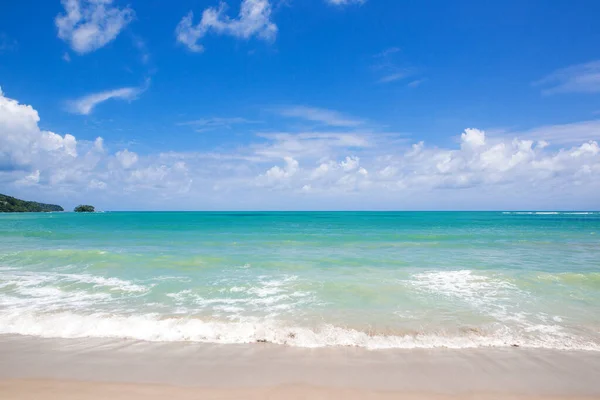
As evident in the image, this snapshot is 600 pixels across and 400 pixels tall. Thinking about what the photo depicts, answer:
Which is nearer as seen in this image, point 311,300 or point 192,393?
point 192,393

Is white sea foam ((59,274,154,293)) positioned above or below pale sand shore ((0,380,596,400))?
below

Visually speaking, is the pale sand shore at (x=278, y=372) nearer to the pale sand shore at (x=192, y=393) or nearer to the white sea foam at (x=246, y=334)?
the pale sand shore at (x=192, y=393)

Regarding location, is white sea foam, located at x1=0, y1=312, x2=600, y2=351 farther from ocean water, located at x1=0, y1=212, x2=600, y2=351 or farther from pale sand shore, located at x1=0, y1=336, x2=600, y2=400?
pale sand shore, located at x1=0, y1=336, x2=600, y2=400

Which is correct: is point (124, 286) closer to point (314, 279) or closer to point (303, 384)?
point (314, 279)

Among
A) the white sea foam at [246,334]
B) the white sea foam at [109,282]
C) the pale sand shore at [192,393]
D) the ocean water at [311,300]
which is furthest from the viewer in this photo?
the white sea foam at [109,282]

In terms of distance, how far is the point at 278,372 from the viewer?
581cm

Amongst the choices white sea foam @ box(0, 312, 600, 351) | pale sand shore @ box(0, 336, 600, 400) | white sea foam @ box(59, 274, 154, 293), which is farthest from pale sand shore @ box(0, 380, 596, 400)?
white sea foam @ box(59, 274, 154, 293)

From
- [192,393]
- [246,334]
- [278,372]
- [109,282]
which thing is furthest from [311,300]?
[109,282]

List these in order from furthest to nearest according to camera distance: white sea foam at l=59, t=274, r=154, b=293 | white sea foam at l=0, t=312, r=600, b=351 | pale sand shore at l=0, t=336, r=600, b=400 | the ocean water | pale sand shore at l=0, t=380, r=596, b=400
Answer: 1. white sea foam at l=59, t=274, r=154, b=293
2. the ocean water
3. white sea foam at l=0, t=312, r=600, b=351
4. pale sand shore at l=0, t=336, r=600, b=400
5. pale sand shore at l=0, t=380, r=596, b=400

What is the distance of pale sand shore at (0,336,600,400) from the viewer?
17.0ft

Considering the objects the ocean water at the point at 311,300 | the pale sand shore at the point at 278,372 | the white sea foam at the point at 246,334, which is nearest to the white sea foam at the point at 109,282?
the ocean water at the point at 311,300

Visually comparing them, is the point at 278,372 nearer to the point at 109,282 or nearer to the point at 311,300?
A: the point at 311,300

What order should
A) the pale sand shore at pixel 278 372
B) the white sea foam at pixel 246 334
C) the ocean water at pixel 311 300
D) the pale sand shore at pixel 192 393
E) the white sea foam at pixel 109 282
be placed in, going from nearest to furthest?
the pale sand shore at pixel 192 393, the pale sand shore at pixel 278 372, the white sea foam at pixel 246 334, the ocean water at pixel 311 300, the white sea foam at pixel 109 282

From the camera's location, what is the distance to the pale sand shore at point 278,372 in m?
5.18
